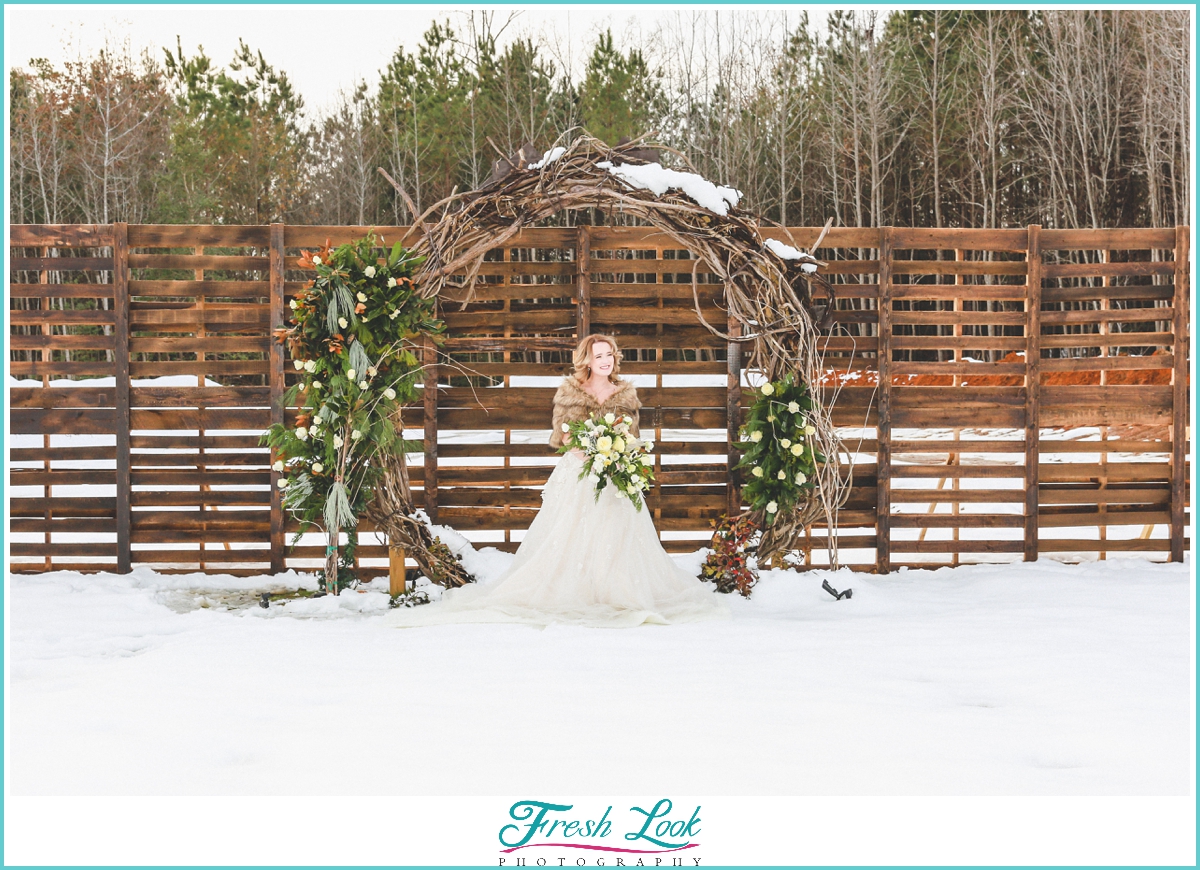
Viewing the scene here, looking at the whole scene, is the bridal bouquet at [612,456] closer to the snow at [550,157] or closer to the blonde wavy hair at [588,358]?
the blonde wavy hair at [588,358]

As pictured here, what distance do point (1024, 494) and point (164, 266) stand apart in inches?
216

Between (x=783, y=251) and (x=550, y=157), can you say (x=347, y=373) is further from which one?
(x=783, y=251)

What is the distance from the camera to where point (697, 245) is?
15.7 ft

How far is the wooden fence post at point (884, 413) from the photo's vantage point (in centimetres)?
514

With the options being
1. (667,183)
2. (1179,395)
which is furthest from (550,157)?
(1179,395)

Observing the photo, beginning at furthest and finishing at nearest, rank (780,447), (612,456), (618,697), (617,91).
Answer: (617,91) → (780,447) → (612,456) → (618,697)

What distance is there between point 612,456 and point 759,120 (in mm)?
13657

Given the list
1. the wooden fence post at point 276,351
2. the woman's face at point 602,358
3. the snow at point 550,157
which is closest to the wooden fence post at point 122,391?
the wooden fence post at point 276,351

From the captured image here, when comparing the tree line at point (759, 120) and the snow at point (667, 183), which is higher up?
the tree line at point (759, 120)

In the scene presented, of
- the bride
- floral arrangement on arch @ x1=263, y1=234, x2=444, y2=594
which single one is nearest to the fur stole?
the bride

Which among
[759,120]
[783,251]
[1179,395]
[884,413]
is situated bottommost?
[884,413]

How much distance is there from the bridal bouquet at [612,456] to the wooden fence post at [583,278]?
0.85 meters

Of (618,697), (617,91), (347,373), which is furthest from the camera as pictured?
(617,91)

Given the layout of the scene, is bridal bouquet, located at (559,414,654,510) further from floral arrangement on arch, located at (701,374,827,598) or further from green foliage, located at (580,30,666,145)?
green foliage, located at (580,30,666,145)
